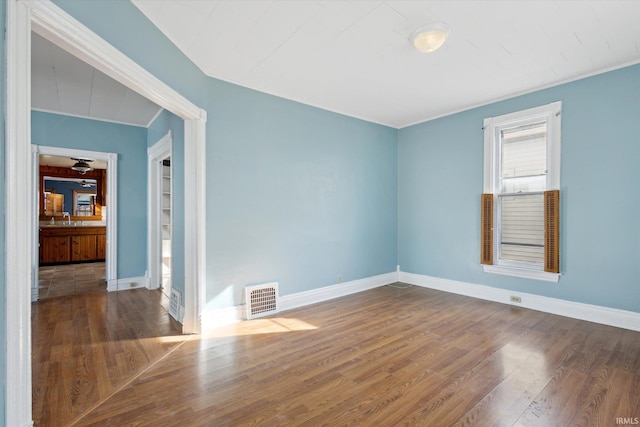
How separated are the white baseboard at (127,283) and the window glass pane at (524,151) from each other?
5851 mm

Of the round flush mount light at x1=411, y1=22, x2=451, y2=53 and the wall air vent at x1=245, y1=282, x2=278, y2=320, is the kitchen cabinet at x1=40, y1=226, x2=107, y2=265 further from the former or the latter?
the round flush mount light at x1=411, y1=22, x2=451, y2=53

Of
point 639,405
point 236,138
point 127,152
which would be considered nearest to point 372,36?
point 236,138

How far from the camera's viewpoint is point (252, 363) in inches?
98.3

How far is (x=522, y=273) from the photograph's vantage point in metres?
3.86

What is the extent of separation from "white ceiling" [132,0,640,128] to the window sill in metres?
2.30

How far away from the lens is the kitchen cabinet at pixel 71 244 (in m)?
7.08

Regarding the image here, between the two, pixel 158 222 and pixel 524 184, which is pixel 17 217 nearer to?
pixel 158 222

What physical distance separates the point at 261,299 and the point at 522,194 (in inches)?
143

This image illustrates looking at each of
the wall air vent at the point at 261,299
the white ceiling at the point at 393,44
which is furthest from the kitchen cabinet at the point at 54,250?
the white ceiling at the point at 393,44

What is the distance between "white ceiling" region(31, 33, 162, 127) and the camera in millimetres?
2989

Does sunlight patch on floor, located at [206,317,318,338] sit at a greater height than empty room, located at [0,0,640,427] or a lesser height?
lesser

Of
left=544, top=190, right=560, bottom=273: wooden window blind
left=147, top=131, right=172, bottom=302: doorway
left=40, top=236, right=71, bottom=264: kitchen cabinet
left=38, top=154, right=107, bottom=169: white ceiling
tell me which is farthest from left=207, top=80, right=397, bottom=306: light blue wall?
left=40, top=236, right=71, bottom=264: kitchen cabinet

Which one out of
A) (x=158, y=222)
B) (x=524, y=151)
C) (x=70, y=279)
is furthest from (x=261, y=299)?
(x=70, y=279)

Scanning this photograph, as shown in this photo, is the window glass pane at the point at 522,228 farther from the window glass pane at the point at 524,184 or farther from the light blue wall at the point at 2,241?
the light blue wall at the point at 2,241
